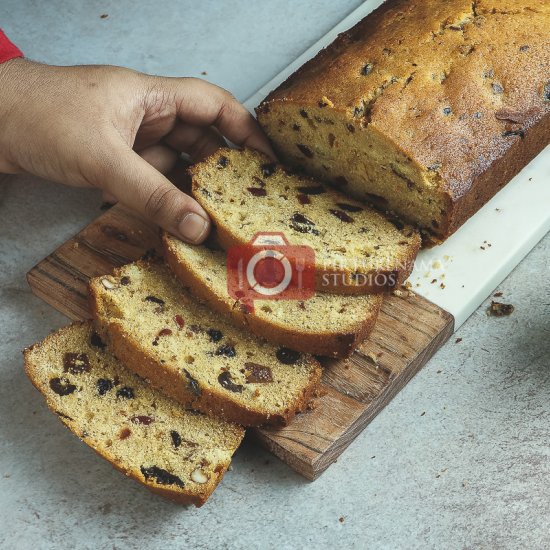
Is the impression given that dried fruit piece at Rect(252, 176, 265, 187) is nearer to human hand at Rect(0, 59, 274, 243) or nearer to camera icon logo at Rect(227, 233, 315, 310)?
human hand at Rect(0, 59, 274, 243)

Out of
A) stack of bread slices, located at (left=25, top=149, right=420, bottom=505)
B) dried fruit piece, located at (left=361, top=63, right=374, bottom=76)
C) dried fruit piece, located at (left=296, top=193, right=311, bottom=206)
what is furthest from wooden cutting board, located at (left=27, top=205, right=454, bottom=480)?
dried fruit piece, located at (left=361, top=63, right=374, bottom=76)

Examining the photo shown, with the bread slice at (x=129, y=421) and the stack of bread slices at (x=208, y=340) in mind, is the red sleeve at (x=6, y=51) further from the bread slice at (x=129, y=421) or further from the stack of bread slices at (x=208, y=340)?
the bread slice at (x=129, y=421)

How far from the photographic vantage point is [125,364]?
10.4ft

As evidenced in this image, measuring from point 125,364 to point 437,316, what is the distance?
3.86 feet

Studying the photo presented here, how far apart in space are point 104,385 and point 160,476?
422mm

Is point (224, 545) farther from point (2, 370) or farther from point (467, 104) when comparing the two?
point (467, 104)

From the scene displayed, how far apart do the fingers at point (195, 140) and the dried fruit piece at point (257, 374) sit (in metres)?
1.14

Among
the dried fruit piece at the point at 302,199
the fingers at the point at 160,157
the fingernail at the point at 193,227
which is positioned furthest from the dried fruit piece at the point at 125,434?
the fingers at the point at 160,157

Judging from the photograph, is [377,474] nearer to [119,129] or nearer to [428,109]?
[428,109]

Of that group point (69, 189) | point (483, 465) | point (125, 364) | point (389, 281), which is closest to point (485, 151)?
point (389, 281)

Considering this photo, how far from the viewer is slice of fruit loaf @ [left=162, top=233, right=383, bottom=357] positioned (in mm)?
3119

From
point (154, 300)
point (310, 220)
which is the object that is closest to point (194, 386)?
point (154, 300)

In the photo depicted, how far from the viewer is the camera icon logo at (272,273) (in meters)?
3.23

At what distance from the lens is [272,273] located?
10.7ft
